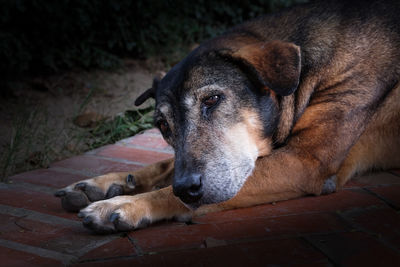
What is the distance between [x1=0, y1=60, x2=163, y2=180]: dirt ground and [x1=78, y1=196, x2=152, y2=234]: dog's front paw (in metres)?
1.36

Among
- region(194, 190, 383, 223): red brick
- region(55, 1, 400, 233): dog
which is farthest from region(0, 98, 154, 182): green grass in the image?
region(194, 190, 383, 223): red brick

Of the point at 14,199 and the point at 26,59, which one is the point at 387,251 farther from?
the point at 26,59

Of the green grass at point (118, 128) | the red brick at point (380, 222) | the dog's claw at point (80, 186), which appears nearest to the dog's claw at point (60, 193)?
the dog's claw at point (80, 186)

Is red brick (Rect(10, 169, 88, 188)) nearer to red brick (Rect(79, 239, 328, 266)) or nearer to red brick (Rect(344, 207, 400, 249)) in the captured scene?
red brick (Rect(79, 239, 328, 266))

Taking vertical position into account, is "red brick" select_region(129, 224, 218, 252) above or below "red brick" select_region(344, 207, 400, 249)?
below

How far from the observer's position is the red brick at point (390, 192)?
2501mm

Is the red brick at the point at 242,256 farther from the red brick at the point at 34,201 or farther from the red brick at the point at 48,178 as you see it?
the red brick at the point at 48,178

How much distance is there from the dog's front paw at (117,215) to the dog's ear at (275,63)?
3.26ft

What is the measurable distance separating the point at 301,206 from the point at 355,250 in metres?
0.61

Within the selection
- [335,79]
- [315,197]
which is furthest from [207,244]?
[335,79]

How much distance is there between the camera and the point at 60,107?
514cm

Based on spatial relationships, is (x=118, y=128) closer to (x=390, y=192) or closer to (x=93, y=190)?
(x=93, y=190)

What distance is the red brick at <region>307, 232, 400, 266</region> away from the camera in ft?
5.99

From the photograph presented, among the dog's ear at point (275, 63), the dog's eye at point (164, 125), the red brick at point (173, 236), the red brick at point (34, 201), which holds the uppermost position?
the dog's ear at point (275, 63)
